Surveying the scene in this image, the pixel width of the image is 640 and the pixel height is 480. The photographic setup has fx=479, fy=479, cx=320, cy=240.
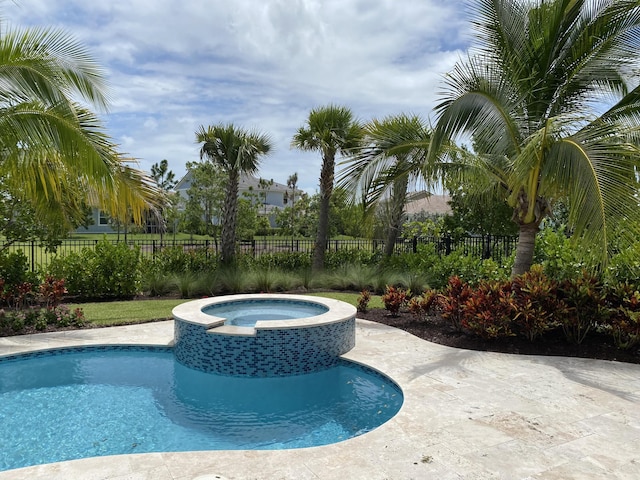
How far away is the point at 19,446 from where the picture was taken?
192 inches

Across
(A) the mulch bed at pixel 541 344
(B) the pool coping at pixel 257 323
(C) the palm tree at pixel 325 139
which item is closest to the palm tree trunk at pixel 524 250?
(A) the mulch bed at pixel 541 344

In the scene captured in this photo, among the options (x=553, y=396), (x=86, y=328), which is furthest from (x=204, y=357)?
(x=553, y=396)

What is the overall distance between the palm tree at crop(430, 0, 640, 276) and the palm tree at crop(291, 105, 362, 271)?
6.42 m

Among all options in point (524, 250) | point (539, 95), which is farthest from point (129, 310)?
point (539, 95)

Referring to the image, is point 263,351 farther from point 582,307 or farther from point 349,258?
point 349,258

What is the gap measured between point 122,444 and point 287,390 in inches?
93.5

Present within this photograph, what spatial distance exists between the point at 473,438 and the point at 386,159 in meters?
6.45

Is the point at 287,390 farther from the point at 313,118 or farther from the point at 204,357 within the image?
the point at 313,118

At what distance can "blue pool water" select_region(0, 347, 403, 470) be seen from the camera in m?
5.03

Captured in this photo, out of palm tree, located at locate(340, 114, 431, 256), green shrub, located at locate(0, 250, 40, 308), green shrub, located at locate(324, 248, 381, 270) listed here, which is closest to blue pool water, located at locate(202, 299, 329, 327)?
palm tree, located at locate(340, 114, 431, 256)

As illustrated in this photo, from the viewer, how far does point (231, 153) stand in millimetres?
15227

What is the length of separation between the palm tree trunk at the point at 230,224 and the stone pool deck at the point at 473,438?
909 cm

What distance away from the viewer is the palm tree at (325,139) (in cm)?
1531

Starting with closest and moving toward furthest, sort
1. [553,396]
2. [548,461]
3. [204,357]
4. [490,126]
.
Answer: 1. [548,461]
2. [553,396]
3. [204,357]
4. [490,126]
